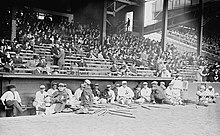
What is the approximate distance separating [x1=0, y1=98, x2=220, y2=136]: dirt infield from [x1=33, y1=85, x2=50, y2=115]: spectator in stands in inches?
28.1

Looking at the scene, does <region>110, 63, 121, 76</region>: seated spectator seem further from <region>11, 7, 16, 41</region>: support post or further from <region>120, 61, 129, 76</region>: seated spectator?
<region>11, 7, 16, 41</region>: support post

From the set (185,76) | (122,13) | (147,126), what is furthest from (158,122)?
(122,13)

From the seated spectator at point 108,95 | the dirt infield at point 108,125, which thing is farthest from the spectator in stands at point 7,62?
the seated spectator at point 108,95

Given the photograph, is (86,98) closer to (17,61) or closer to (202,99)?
(17,61)

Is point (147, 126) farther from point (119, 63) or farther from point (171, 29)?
point (171, 29)

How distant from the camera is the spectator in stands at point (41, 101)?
9432mm

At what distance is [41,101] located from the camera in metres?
9.80

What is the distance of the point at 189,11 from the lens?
30.1m

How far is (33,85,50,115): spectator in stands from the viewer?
9.43 metres

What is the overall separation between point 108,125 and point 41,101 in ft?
10.2

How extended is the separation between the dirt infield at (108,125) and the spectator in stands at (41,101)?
71 centimetres

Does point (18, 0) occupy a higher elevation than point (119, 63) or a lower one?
higher

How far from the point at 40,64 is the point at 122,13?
19.5 meters

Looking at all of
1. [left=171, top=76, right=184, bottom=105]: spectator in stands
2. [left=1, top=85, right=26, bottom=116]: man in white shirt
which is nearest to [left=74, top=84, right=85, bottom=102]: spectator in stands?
[left=1, top=85, right=26, bottom=116]: man in white shirt
